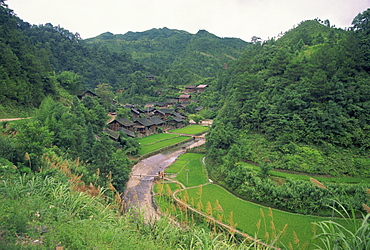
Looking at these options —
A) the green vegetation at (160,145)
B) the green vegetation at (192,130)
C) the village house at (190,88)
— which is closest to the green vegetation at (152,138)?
the green vegetation at (160,145)

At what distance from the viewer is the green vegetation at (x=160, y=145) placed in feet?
103

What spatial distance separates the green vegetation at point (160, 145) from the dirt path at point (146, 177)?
1.20 metres

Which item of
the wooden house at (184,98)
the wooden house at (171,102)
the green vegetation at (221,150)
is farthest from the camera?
the wooden house at (184,98)

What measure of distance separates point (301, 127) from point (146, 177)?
51.5ft

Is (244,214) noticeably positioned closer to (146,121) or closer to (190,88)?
(146,121)

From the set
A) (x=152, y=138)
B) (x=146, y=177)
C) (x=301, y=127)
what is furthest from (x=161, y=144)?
(x=301, y=127)

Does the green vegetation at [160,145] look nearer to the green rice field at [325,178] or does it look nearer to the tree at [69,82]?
the tree at [69,82]

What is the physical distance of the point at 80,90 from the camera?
38094 mm

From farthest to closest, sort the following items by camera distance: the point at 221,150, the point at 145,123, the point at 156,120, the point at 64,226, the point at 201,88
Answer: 1. the point at 201,88
2. the point at 156,120
3. the point at 145,123
4. the point at 221,150
5. the point at 64,226

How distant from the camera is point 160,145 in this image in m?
34.7

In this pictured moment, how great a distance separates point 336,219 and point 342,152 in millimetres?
6875

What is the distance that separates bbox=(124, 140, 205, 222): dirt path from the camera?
1780 cm

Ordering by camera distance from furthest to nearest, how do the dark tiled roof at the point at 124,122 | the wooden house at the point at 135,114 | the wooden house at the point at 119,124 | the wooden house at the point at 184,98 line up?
the wooden house at the point at 184,98 < the wooden house at the point at 135,114 < the dark tiled roof at the point at 124,122 < the wooden house at the point at 119,124

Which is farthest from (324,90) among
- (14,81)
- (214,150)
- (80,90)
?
(80,90)
